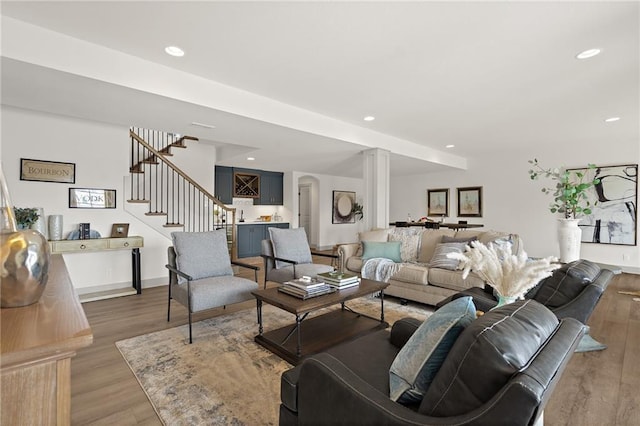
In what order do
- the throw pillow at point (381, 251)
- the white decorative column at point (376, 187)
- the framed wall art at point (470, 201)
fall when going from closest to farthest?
the throw pillow at point (381, 251)
the white decorative column at point (376, 187)
the framed wall art at point (470, 201)

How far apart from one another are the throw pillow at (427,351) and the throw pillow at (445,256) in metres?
2.60

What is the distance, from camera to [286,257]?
13.3 feet

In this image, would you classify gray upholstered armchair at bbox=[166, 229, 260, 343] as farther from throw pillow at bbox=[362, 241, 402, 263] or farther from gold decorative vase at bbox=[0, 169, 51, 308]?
gold decorative vase at bbox=[0, 169, 51, 308]

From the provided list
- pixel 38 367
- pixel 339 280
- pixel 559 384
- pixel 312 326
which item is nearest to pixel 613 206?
pixel 559 384

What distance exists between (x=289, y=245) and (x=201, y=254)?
1186mm

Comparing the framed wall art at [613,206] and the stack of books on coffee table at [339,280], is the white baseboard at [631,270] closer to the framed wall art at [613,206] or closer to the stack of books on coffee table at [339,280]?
the framed wall art at [613,206]

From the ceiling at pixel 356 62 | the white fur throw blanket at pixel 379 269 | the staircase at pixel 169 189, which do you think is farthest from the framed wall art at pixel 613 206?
the staircase at pixel 169 189

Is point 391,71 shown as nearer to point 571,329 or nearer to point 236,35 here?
point 236,35

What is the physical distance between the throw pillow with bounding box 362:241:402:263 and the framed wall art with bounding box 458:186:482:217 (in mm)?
4539

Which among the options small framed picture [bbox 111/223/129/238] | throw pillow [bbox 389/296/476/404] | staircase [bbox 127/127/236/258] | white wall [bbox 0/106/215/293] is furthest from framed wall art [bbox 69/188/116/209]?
throw pillow [bbox 389/296/476/404]

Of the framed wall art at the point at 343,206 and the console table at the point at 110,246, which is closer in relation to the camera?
the console table at the point at 110,246

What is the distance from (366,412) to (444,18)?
2.46 m

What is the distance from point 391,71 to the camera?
2.96m

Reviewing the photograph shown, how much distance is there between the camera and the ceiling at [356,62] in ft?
6.95
